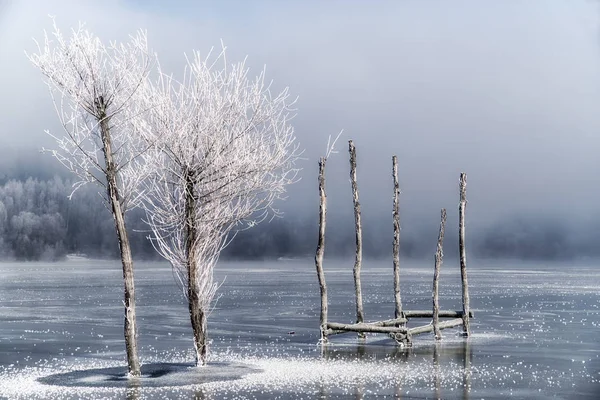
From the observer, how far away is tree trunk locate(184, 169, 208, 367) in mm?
25750

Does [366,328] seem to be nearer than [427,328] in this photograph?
Yes

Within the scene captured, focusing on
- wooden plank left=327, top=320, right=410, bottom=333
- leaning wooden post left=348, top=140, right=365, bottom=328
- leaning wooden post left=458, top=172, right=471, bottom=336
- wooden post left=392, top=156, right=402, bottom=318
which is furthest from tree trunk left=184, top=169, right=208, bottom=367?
leaning wooden post left=458, top=172, right=471, bottom=336

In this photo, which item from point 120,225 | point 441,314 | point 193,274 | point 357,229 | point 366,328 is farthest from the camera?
point 441,314

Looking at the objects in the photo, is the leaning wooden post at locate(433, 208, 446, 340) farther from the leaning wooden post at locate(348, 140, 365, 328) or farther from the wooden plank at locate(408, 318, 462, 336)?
the leaning wooden post at locate(348, 140, 365, 328)

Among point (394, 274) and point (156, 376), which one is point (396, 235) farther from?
point (156, 376)

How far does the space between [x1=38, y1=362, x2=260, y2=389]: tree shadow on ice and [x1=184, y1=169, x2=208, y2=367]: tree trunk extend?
2.30 ft

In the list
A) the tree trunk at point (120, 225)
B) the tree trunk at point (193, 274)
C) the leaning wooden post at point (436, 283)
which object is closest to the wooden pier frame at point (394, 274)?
the leaning wooden post at point (436, 283)

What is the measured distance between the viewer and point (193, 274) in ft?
85.6

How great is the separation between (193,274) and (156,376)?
3.30 metres

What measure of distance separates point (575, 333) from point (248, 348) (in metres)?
16.4

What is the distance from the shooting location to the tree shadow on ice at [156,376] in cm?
2339

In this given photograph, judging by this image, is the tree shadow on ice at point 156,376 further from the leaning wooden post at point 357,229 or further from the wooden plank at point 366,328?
the leaning wooden post at point 357,229

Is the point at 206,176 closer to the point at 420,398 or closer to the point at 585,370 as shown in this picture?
the point at 420,398

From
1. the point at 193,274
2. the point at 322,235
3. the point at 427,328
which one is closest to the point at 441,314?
the point at 427,328
